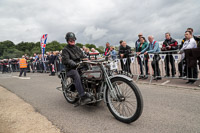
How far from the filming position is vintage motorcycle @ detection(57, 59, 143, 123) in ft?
8.60

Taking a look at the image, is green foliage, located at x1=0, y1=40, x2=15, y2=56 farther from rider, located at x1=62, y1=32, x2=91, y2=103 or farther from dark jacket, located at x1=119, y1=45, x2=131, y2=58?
rider, located at x1=62, y1=32, x2=91, y2=103

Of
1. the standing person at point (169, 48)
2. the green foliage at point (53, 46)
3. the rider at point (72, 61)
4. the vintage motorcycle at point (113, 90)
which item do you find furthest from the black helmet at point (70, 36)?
the green foliage at point (53, 46)

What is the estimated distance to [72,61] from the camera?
3418 millimetres

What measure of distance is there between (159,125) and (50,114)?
242 cm

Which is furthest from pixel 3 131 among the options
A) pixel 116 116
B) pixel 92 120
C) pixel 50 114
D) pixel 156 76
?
pixel 156 76

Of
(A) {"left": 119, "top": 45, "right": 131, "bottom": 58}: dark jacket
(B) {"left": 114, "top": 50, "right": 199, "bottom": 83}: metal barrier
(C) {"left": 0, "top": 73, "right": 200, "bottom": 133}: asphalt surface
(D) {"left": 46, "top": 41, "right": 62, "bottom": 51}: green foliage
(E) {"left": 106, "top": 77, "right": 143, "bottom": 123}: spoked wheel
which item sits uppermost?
(D) {"left": 46, "top": 41, "right": 62, "bottom": 51}: green foliage

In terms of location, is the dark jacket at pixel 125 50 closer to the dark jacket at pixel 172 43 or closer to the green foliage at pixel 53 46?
the dark jacket at pixel 172 43

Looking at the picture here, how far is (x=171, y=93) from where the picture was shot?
177 inches

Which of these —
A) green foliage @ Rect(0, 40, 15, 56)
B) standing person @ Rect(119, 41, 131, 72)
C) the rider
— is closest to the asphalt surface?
the rider

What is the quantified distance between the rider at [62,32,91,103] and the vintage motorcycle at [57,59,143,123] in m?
0.16

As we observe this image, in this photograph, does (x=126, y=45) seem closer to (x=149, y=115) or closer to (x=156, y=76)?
(x=156, y=76)

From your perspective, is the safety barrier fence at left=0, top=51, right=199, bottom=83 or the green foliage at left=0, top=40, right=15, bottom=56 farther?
the green foliage at left=0, top=40, right=15, bottom=56

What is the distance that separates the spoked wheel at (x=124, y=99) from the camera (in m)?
2.56

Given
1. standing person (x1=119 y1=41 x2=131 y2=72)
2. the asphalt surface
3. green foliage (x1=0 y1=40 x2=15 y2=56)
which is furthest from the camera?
green foliage (x1=0 y1=40 x2=15 y2=56)
